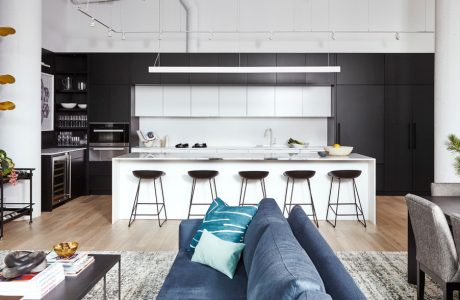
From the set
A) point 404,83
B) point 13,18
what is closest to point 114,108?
point 13,18

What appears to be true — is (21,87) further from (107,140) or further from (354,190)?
(354,190)

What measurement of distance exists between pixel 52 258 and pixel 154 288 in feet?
3.76

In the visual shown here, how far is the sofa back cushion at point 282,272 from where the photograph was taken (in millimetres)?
1540

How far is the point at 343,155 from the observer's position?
6910 mm

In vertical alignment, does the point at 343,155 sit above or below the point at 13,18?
below

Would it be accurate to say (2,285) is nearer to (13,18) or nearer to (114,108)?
(13,18)

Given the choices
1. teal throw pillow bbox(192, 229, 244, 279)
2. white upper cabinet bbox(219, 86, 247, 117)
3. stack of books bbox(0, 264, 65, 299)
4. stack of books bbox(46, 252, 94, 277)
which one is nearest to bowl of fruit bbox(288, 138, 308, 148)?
white upper cabinet bbox(219, 86, 247, 117)

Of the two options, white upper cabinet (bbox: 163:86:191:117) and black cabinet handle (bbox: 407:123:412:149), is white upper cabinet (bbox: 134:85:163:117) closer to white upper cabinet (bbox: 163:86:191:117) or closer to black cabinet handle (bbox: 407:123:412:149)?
white upper cabinet (bbox: 163:86:191:117)

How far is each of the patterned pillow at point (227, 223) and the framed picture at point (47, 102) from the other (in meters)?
5.95

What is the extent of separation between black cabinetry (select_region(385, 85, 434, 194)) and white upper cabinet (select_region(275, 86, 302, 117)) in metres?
1.78

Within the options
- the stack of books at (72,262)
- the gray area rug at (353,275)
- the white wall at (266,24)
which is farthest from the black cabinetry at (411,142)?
the stack of books at (72,262)

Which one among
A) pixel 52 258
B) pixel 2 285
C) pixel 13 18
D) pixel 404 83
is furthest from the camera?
pixel 404 83

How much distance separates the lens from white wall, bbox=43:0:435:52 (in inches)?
365

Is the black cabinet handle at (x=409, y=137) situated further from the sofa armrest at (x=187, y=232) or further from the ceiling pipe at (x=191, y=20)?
the sofa armrest at (x=187, y=232)
